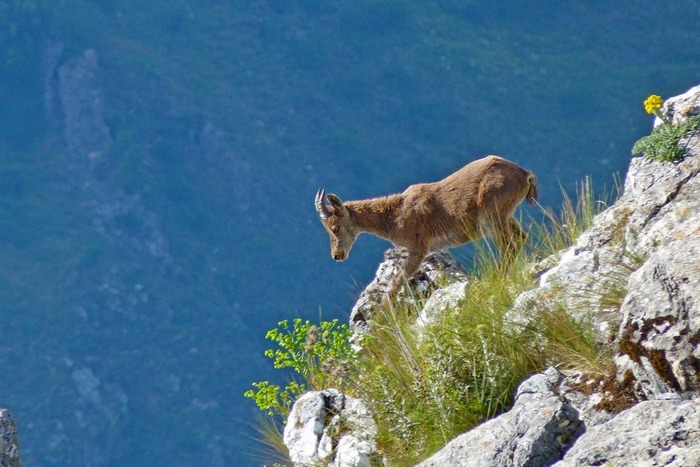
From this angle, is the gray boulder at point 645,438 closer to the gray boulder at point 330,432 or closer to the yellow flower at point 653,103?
the gray boulder at point 330,432

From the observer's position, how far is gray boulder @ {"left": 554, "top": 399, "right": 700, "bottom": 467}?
15.0 ft

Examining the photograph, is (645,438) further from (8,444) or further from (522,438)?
(8,444)

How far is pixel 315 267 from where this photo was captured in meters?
149

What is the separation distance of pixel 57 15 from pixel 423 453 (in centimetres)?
19601

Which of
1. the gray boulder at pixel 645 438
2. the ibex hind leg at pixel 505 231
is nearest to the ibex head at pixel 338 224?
the ibex hind leg at pixel 505 231

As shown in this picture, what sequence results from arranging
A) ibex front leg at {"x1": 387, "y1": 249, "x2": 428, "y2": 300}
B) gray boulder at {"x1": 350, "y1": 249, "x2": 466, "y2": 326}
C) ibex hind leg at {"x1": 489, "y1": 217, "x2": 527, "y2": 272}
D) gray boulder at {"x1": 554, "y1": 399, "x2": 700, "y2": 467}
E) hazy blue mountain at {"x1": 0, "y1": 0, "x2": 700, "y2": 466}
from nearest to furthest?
1. gray boulder at {"x1": 554, "y1": 399, "x2": 700, "y2": 467}
2. gray boulder at {"x1": 350, "y1": 249, "x2": 466, "y2": 326}
3. ibex front leg at {"x1": 387, "y1": 249, "x2": 428, "y2": 300}
4. ibex hind leg at {"x1": 489, "y1": 217, "x2": 527, "y2": 272}
5. hazy blue mountain at {"x1": 0, "y1": 0, "x2": 700, "y2": 466}

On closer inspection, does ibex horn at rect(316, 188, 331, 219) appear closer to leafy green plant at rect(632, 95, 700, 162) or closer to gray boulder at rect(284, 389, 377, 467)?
leafy green plant at rect(632, 95, 700, 162)

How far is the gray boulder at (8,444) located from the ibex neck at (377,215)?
21.5 ft

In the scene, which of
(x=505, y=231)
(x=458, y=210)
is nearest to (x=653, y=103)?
(x=505, y=231)

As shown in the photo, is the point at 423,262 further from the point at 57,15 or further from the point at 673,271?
the point at 57,15

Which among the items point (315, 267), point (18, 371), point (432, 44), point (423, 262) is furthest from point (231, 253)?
point (423, 262)

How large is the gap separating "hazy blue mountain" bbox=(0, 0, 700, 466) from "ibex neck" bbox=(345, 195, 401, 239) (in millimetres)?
106649

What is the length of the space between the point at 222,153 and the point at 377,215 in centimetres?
16903

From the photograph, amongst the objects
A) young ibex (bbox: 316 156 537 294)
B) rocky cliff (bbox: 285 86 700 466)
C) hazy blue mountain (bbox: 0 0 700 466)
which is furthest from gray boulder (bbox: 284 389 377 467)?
hazy blue mountain (bbox: 0 0 700 466)
